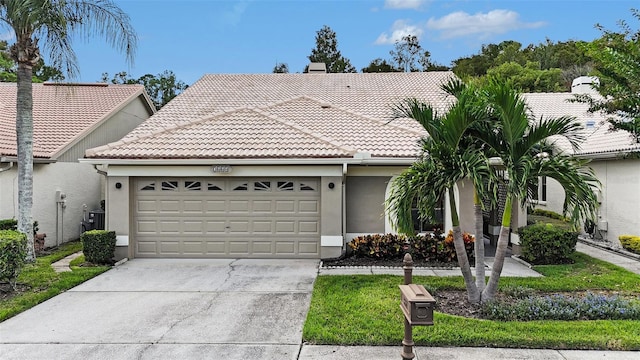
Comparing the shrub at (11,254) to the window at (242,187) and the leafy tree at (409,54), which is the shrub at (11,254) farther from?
the leafy tree at (409,54)

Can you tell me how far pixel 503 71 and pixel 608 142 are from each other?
20.0 metres

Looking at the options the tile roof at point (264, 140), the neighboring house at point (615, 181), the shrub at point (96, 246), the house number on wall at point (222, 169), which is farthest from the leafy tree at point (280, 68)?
the shrub at point (96, 246)

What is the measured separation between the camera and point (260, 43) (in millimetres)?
25422

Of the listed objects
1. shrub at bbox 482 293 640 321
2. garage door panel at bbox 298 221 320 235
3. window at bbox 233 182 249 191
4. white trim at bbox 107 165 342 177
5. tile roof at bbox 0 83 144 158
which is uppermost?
tile roof at bbox 0 83 144 158

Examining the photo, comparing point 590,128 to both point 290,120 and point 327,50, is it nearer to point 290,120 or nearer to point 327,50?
point 290,120

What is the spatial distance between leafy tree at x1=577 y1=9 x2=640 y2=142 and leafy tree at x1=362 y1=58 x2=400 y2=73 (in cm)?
2960

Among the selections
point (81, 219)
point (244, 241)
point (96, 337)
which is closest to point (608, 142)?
point (244, 241)

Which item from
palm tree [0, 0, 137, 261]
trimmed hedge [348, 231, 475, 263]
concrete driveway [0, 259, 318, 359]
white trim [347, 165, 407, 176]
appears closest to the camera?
concrete driveway [0, 259, 318, 359]

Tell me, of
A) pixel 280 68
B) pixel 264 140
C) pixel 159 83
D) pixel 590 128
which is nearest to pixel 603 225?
pixel 590 128

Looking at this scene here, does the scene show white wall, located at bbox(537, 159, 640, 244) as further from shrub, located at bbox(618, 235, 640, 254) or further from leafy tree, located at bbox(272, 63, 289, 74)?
leafy tree, located at bbox(272, 63, 289, 74)

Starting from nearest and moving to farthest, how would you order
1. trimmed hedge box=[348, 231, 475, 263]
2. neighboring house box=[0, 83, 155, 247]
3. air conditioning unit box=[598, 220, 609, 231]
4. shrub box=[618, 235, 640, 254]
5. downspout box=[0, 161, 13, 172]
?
1. trimmed hedge box=[348, 231, 475, 263]
2. shrub box=[618, 235, 640, 254]
3. downspout box=[0, 161, 13, 172]
4. neighboring house box=[0, 83, 155, 247]
5. air conditioning unit box=[598, 220, 609, 231]

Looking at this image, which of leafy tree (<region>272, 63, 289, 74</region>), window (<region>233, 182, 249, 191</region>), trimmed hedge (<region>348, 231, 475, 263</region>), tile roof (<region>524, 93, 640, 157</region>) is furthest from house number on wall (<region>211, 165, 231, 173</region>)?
leafy tree (<region>272, 63, 289, 74</region>)

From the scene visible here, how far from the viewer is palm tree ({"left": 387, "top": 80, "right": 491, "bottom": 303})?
6.17 metres

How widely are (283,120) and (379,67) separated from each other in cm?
2766
